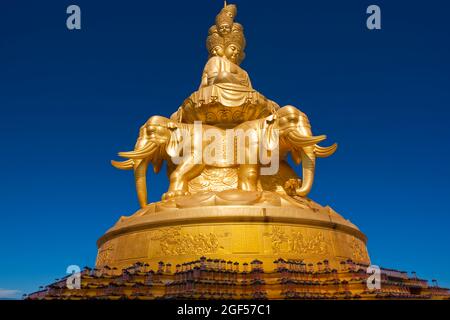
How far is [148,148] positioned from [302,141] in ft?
15.5

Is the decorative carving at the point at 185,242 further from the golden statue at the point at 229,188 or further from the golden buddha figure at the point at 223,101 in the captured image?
the golden buddha figure at the point at 223,101

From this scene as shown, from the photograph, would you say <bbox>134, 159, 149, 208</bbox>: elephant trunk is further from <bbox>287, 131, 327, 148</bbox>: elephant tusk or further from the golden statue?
<bbox>287, 131, 327, 148</bbox>: elephant tusk

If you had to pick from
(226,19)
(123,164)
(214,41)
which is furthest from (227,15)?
(123,164)

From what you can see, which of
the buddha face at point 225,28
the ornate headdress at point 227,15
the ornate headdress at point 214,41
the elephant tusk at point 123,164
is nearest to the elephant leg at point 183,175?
the elephant tusk at point 123,164

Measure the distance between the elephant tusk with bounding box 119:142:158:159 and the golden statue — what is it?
0.03 m

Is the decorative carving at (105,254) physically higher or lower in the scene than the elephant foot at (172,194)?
lower

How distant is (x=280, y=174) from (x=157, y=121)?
4.24m

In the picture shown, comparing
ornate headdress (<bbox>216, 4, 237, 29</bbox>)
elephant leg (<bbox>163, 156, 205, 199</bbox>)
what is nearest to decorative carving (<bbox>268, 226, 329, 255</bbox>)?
elephant leg (<bbox>163, 156, 205, 199</bbox>)

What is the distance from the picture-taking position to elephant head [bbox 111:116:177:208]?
14.6 meters

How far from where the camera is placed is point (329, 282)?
1027cm

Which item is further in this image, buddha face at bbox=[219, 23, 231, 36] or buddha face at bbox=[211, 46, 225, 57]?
buddha face at bbox=[219, 23, 231, 36]

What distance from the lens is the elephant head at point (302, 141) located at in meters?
13.6

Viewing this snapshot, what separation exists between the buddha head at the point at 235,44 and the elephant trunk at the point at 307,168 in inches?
232
